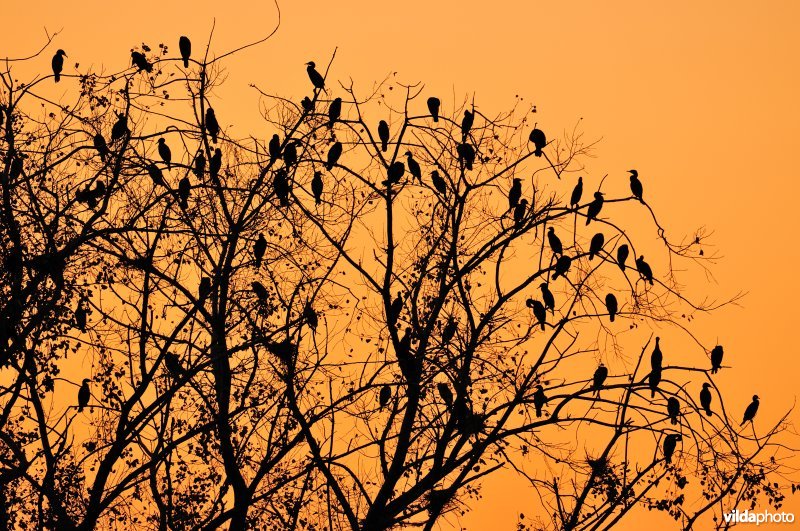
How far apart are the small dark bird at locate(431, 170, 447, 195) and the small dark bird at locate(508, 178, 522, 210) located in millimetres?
655

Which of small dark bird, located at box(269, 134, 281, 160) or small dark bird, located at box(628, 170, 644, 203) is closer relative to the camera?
small dark bird, located at box(269, 134, 281, 160)

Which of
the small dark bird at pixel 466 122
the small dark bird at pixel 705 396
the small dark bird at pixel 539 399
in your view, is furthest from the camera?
the small dark bird at pixel 705 396

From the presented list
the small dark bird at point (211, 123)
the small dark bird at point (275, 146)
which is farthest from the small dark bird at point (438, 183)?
the small dark bird at point (211, 123)

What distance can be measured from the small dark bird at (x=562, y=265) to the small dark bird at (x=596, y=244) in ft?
0.73

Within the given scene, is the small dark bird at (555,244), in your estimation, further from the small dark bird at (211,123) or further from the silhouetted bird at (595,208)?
the small dark bird at (211,123)

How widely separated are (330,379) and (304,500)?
189cm

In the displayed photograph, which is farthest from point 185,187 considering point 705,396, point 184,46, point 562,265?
point 705,396

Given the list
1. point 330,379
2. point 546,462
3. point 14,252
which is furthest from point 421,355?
point 14,252

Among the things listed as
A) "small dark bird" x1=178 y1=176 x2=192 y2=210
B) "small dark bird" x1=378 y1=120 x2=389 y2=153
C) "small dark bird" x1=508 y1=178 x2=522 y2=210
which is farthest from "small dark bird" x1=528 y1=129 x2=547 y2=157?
"small dark bird" x1=178 y1=176 x2=192 y2=210

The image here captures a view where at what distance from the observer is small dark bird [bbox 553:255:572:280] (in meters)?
12.0

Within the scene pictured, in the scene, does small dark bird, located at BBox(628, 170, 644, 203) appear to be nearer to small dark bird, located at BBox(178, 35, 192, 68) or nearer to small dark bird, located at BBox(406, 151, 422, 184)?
small dark bird, located at BBox(406, 151, 422, 184)

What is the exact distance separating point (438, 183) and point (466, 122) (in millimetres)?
666

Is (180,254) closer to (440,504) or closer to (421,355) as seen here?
(421,355)

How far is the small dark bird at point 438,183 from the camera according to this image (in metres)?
12.5
